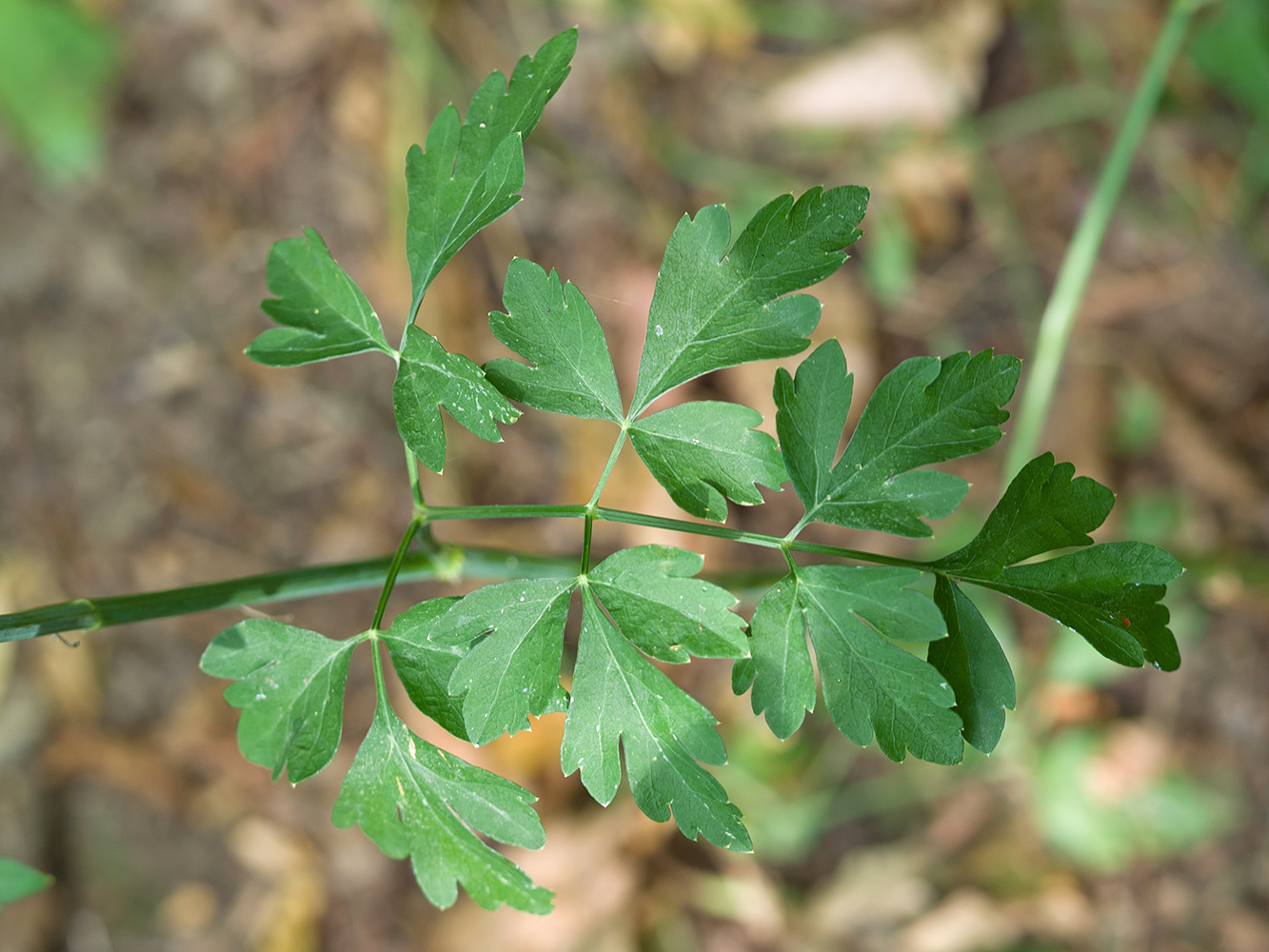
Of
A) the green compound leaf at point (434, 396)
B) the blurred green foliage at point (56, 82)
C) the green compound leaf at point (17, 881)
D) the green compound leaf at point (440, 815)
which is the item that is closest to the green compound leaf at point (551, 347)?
the green compound leaf at point (434, 396)

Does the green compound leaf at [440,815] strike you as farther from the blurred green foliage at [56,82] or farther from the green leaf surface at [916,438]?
the blurred green foliage at [56,82]

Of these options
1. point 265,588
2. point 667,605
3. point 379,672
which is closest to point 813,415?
point 667,605

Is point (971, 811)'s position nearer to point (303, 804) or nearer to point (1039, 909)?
point (1039, 909)

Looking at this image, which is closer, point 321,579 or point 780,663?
point 780,663

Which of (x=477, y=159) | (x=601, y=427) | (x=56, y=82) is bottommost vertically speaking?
(x=601, y=427)

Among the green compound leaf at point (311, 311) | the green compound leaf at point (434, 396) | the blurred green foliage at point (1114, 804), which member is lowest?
the blurred green foliage at point (1114, 804)

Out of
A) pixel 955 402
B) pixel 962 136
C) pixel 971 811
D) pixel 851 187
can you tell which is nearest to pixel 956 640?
pixel 955 402

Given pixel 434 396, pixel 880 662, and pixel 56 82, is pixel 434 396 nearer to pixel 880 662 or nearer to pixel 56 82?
pixel 880 662

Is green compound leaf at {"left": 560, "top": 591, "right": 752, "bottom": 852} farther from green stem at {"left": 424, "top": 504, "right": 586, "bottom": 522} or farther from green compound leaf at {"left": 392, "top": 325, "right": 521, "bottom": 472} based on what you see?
green compound leaf at {"left": 392, "top": 325, "right": 521, "bottom": 472}
